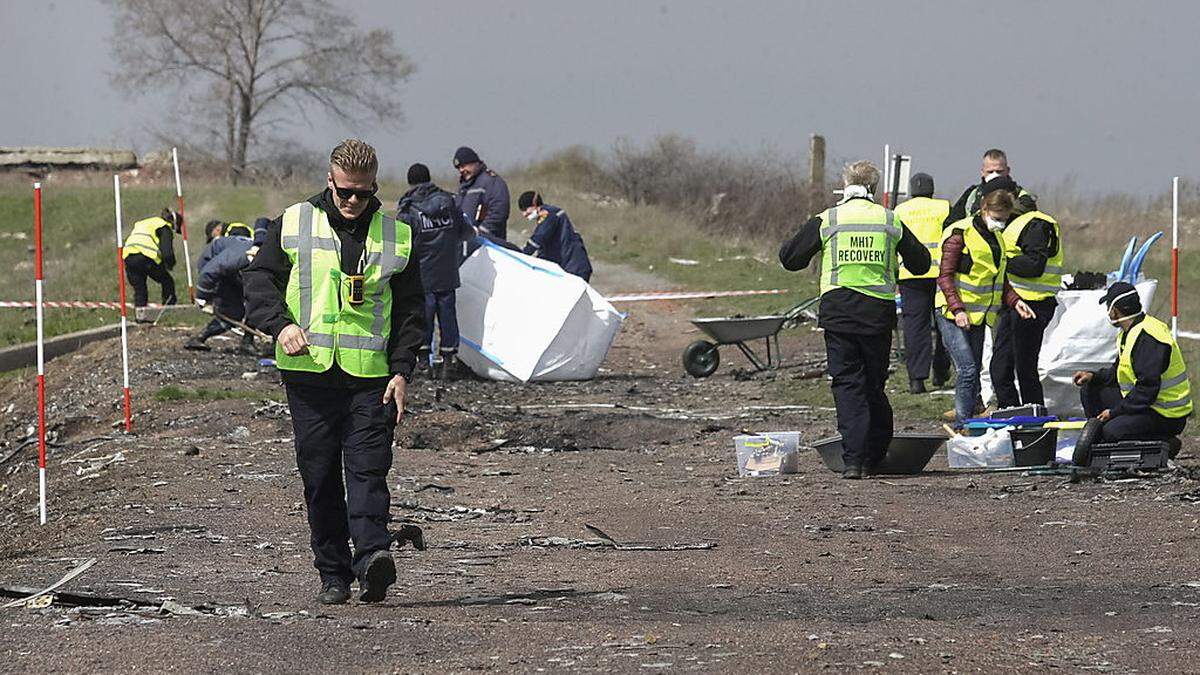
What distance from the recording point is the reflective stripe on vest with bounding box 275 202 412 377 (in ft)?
22.6

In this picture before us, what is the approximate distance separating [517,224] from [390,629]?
31674 millimetres

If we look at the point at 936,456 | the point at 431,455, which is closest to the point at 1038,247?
the point at 936,456

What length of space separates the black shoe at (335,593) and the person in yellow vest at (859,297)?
4537 millimetres

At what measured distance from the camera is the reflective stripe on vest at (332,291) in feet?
22.6

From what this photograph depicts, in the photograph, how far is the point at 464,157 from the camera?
60.9 ft

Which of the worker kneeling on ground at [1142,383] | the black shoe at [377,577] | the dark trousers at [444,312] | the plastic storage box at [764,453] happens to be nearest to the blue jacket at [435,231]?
the dark trousers at [444,312]

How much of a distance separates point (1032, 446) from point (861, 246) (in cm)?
156

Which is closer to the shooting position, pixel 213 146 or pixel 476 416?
pixel 476 416

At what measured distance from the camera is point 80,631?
6.35 metres

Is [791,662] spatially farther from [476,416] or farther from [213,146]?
[213,146]

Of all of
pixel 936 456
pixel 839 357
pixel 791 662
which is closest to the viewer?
pixel 791 662

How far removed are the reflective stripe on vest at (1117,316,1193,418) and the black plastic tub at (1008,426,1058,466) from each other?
20.4 inches

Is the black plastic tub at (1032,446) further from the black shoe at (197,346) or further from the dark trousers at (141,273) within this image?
the dark trousers at (141,273)

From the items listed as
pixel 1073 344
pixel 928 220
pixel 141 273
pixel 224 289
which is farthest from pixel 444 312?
pixel 141 273
